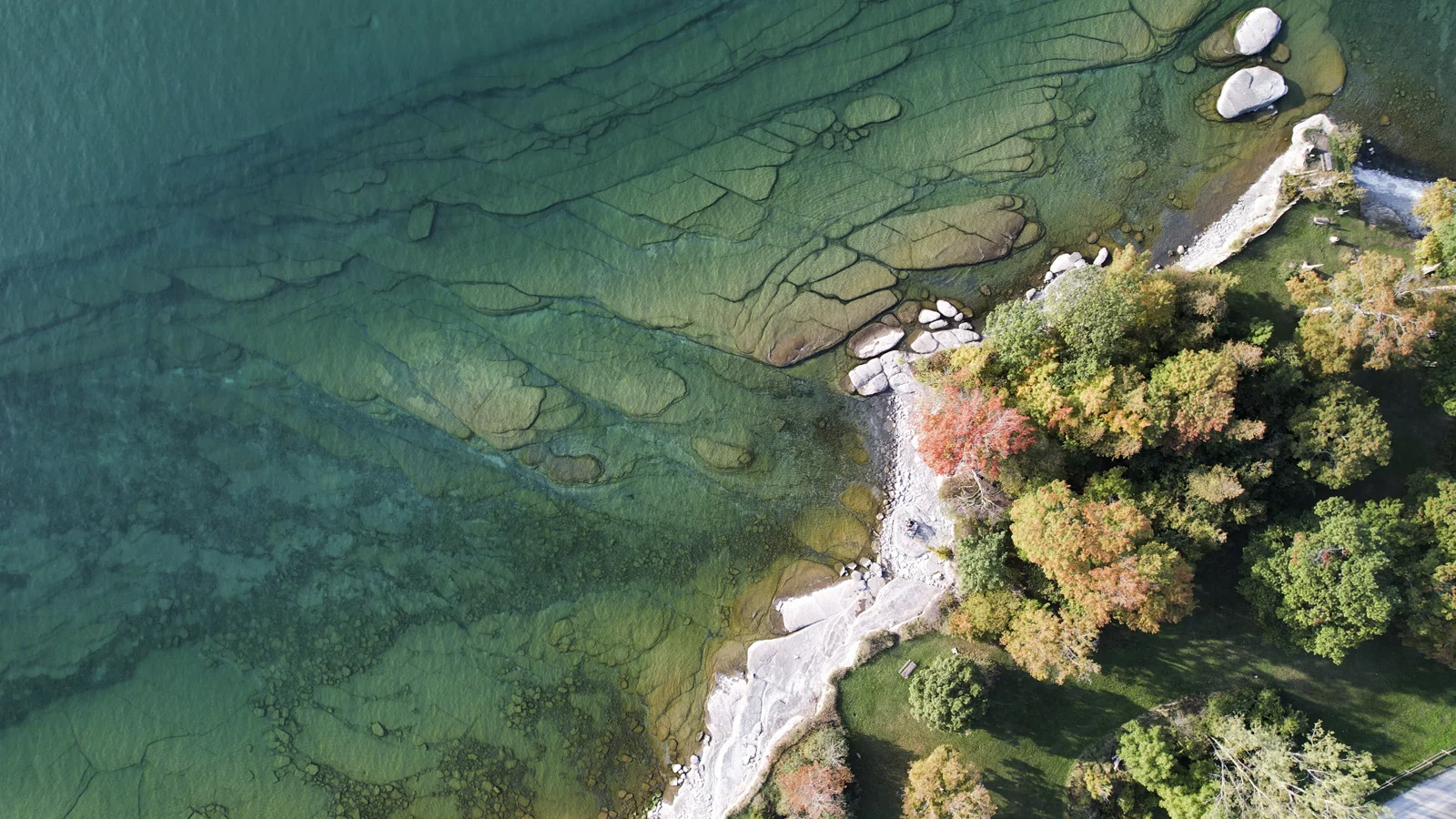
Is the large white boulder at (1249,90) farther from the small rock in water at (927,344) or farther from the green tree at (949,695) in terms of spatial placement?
the green tree at (949,695)

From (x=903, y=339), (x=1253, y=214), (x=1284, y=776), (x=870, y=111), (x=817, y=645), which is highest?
(x=870, y=111)

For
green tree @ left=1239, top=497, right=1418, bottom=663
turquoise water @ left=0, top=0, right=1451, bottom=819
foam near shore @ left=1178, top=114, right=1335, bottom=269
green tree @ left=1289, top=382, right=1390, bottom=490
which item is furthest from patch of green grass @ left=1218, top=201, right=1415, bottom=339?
green tree @ left=1239, top=497, right=1418, bottom=663

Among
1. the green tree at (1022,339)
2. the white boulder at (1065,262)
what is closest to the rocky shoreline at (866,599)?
the white boulder at (1065,262)

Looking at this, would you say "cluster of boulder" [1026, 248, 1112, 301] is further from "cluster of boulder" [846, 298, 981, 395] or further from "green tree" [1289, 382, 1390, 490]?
"green tree" [1289, 382, 1390, 490]

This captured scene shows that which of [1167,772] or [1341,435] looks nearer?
[1341,435]

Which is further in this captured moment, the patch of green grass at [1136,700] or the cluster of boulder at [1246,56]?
the cluster of boulder at [1246,56]

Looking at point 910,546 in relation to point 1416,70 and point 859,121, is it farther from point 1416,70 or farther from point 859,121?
point 1416,70

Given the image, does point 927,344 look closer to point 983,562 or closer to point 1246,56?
point 983,562

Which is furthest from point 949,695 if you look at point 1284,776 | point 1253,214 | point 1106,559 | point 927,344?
point 1253,214
